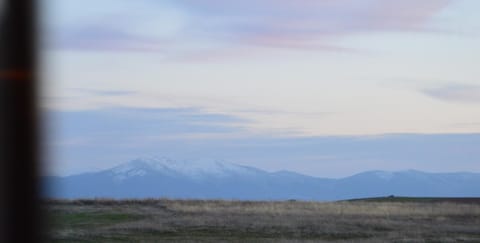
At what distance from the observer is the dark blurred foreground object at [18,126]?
799 cm

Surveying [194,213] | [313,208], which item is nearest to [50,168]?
[194,213]

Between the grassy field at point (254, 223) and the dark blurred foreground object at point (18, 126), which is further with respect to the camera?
the grassy field at point (254, 223)

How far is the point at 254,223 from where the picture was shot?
3253cm

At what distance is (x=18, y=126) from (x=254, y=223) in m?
24.9

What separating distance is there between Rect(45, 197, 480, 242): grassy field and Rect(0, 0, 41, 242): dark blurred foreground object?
13119 mm

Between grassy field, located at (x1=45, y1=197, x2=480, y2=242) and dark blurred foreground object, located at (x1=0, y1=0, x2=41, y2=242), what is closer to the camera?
dark blurred foreground object, located at (x1=0, y1=0, x2=41, y2=242)

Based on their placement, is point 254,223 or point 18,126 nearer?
point 18,126

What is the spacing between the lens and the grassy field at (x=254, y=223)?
88.9 ft

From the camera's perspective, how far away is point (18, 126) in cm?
799

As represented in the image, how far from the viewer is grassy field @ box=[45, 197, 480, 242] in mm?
27094

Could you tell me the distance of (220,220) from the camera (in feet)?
112

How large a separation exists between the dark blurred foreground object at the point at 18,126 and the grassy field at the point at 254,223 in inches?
516

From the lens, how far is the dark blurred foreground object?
799cm

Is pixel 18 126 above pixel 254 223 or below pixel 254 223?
above
